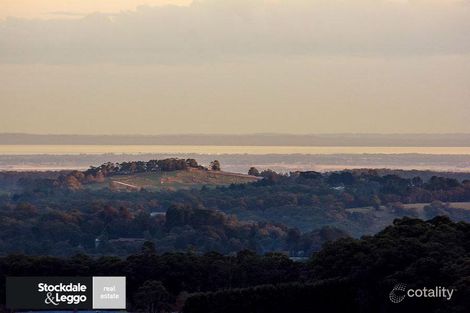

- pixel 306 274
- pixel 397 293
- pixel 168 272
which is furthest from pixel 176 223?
pixel 397 293

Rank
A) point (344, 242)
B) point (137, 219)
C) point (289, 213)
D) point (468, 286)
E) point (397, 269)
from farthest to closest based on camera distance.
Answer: point (289, 213)
point (137, 219)
point (344, 242)
point (397, 269)
point (468, 286)

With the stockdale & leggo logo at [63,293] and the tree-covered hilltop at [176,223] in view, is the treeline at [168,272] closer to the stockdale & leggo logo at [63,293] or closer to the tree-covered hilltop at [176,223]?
the stockdale & leggo logo at [63,293]

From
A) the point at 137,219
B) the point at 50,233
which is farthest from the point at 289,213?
the point at 50,233

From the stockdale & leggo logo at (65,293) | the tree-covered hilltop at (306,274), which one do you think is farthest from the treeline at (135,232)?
the stockdale & leggo logo at (65,293)

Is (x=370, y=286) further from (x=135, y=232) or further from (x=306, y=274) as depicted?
(x=135, y=232)

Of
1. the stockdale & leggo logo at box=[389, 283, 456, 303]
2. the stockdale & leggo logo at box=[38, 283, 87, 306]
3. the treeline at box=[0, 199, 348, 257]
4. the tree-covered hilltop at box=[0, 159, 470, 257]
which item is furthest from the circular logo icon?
the treeline at box=[0, 199, 348, 257]

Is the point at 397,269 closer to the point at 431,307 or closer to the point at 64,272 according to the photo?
the point at 431,307
